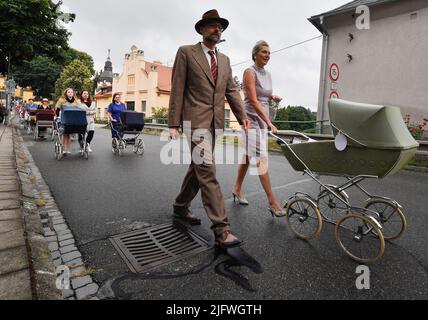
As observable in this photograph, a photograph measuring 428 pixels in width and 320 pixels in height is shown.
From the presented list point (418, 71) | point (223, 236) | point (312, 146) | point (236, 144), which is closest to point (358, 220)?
point (312, 146)

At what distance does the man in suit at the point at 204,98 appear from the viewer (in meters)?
2.81

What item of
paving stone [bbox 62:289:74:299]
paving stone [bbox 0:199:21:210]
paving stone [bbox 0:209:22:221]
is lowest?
paving stone [bbox 62:289:74:299]

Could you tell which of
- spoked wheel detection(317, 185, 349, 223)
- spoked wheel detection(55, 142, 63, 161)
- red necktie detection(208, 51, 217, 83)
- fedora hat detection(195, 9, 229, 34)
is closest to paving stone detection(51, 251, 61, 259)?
red necktie detection(208, 51, 217, 83)

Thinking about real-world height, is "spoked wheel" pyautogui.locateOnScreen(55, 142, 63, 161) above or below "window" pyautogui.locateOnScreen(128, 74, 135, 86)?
below

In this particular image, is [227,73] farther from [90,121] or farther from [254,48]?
[90,121]

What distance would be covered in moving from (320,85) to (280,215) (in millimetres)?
13970

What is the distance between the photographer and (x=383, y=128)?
8.23ft

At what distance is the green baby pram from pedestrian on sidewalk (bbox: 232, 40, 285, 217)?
1.63 ft

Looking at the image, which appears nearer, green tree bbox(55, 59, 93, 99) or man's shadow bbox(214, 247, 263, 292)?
man's shadow bbox(214, 247, 263, 292)

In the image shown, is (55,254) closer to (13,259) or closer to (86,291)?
(13,259)

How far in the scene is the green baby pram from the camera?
252 centimetres

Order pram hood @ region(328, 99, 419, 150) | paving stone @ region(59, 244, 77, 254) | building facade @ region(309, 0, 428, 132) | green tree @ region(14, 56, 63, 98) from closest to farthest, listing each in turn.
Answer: pram hood @ region(328, 99, 419, 150), paving stone @ region(59, 244, 77, 254), building facade @ region(309, 0, 428, 132), green tree @ region(14, 56, 63, 98)

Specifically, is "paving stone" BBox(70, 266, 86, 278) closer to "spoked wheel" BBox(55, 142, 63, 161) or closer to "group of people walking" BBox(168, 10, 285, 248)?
"group of people walking" BBox(168, 10, 285, 248)

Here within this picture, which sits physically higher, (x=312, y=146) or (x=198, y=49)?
(x=198, y=49)
